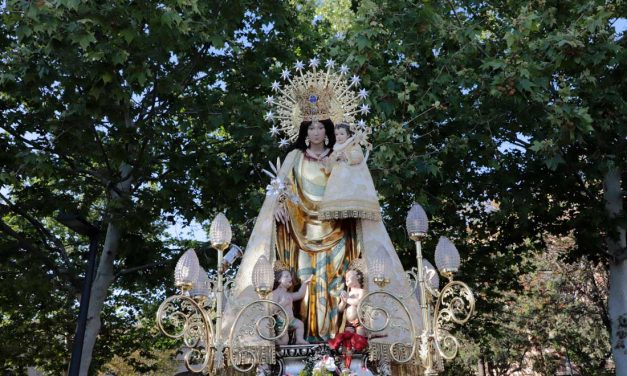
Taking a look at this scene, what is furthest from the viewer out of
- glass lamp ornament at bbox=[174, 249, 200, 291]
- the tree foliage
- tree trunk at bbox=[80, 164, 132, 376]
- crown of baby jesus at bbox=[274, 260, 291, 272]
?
tree trunk at bbox=[80, 164, 132, 376]

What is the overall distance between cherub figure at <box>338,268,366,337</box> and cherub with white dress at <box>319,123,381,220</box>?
786mm

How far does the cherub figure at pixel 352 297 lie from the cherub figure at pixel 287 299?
58cm

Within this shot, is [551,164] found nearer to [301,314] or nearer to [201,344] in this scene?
[301,314]

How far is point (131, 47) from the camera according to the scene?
11.5 metres

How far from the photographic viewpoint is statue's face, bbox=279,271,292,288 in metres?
8.55

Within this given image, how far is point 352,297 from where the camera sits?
8.43 m

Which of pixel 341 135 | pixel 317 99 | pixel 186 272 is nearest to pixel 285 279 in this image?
pixel 186 272

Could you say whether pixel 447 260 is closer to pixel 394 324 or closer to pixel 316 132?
pixel 394 324

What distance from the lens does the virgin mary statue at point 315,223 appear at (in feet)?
28.8

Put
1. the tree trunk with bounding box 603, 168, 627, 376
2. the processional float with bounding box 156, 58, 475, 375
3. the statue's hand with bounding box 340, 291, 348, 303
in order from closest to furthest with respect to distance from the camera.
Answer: the processional float with bounding box 156, 58, 475, 375
the statue's hand with bounding box 340, 291, 348, 303
the tree trunk with bounding box 603, 168, 627, 376

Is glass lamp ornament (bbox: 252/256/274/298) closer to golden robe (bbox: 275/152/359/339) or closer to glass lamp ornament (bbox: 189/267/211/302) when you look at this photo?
glass lamp ornament (bbox: 189/267/211/302)

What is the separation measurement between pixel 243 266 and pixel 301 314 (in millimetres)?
984

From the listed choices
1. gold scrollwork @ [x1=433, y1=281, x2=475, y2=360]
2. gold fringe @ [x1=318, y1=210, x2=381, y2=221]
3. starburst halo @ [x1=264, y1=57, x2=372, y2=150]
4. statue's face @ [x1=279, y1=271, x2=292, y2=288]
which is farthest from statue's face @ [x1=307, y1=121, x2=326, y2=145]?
gold scrollwork @ [x1=433, y1=281, x2=475, y2=360]

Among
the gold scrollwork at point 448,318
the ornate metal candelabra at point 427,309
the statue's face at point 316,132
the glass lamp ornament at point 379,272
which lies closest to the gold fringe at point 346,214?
the ornate metal candelabra at point 427,309
